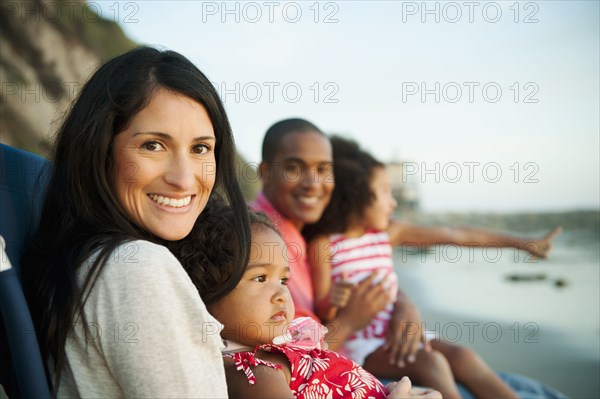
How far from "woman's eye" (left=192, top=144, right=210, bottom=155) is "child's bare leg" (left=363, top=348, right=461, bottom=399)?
166 centimetres

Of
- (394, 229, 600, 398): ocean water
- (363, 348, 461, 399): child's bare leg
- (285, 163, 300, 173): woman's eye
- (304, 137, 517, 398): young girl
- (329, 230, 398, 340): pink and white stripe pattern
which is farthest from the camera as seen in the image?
(394, 229, 600, 398): ocean water

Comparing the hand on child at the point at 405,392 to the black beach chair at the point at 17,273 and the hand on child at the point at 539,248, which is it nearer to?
the black beach chair at the point at 17,273

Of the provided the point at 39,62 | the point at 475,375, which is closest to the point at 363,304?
the point at 475,375

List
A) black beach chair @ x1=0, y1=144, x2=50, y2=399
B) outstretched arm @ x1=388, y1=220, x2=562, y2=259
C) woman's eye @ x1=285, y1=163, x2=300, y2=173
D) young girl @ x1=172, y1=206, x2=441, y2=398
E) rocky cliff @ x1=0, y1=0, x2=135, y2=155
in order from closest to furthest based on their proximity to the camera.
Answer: black beach chair @ x1=0, y1=144, x2=50, y2=399
young girl @ x1=172, y1=206, x2=441, y2=398
woman's eye @ x1=285, y1=163, x2=300, y2=173
outstretched arm @ x1=388, y1=220, x2=562, y2=259
rocky cliff @ x1=0, y1=0, x2=135, y2=155

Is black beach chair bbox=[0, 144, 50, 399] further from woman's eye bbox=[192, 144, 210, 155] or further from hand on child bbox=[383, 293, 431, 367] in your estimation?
hand on child bbox=[383, 293, 431, 367]

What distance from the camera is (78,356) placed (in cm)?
131

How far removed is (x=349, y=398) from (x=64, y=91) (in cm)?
661

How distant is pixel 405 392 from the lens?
5.76 feet

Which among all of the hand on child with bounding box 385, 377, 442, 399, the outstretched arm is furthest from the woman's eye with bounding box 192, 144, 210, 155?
the outstretched arm

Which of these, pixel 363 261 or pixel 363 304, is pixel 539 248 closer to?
pixel 363 261

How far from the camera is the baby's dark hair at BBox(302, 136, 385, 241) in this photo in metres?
3.39

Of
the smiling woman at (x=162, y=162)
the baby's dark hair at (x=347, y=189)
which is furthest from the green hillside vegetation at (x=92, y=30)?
the smiling woman at (x=162, y=162)

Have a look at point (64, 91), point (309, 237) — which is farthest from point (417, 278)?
point (64, 91)

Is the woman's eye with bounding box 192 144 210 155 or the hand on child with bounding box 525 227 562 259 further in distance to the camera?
the hand on child with bounding box 525 227 562 259
